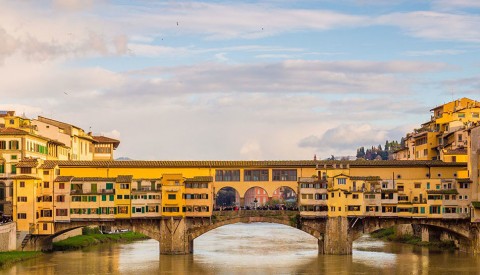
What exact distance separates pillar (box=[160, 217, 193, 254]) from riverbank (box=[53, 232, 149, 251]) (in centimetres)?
975

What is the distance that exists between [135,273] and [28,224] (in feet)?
40.6

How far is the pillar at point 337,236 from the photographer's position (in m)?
69.6

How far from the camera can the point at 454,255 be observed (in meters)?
69.6

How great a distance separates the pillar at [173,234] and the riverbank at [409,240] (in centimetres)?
1986

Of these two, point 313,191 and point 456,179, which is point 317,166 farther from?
point 456,179

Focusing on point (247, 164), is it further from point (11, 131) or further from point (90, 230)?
point (90, 230)

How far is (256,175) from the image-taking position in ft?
246

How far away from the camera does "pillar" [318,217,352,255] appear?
6956 centimetres

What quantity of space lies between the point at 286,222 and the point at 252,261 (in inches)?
205

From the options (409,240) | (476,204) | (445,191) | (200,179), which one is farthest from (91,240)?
(476,204)

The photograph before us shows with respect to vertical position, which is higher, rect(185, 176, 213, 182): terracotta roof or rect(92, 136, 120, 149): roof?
rect(92, 136, 120, 149): roof

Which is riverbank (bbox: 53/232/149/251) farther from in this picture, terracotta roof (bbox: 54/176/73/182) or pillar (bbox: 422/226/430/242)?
pillar (bbox: 422/226/430/242)

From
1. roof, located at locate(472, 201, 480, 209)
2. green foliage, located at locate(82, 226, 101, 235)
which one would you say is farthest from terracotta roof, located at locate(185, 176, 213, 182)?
roof, located at locate(472, 201, 480, 209)

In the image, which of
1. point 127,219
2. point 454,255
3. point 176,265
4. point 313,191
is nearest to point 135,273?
point 176,265
